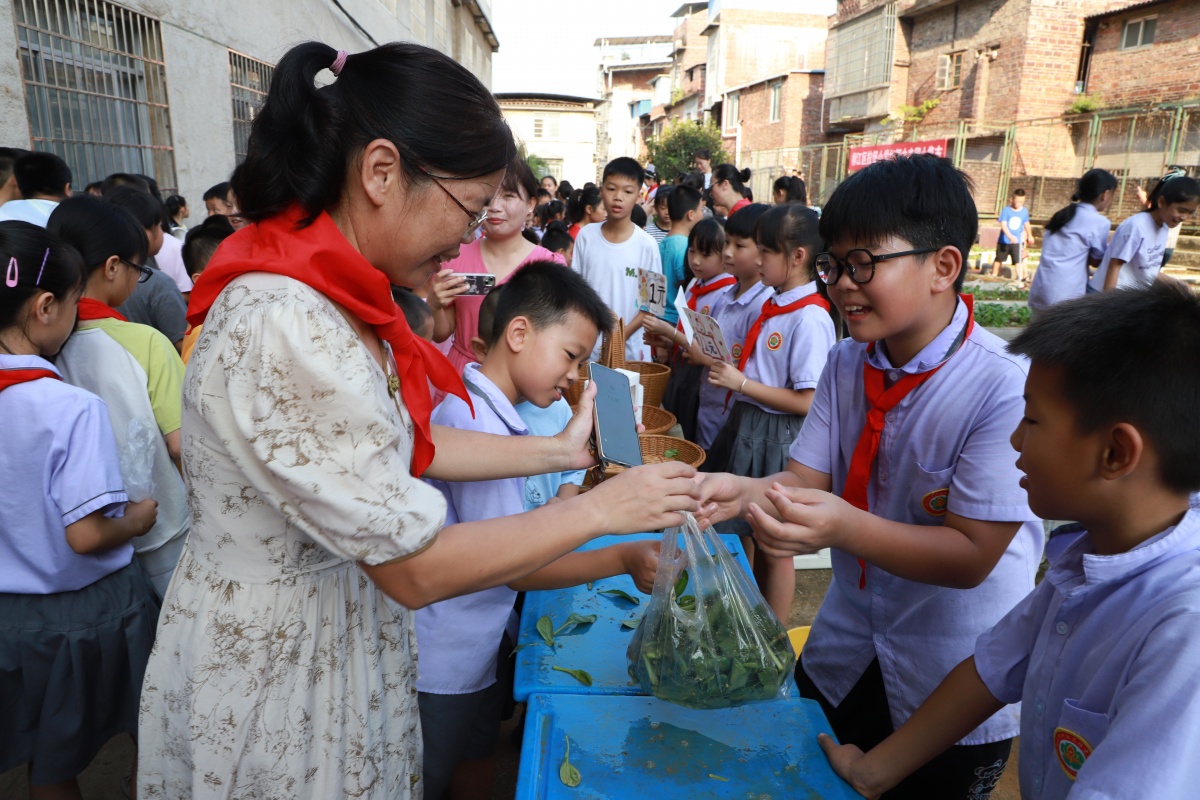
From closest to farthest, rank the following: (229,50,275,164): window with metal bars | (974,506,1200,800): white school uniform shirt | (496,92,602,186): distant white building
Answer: (974,506,1200,800): white school uniform shirt, (229,50,275,164): window with metal bars, (496,92,602,186): distant white building

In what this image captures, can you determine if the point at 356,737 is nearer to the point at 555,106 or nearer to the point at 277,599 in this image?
the point at 277,599

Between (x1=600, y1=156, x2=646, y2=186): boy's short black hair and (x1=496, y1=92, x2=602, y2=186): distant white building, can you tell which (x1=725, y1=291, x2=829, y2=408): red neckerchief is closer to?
(x1=600, y1=156, x2=646, y2=186): boy's short black hair

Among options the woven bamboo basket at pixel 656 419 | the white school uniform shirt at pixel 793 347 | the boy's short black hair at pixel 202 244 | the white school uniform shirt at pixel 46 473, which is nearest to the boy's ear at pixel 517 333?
the white school uniform shirt at pixel 46 473

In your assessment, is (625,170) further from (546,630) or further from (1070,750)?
(1070,750)

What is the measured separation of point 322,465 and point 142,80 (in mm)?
7074

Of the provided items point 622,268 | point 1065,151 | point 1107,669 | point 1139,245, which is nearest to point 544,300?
point 1107,669

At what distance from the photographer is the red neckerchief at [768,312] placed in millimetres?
3254

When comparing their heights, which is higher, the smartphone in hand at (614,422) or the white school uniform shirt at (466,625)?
the smartphone in hand at (614,422)

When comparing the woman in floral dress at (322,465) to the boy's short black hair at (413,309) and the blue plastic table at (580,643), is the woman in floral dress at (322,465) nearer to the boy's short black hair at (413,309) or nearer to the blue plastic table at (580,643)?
the blue plastic table at (580,643)

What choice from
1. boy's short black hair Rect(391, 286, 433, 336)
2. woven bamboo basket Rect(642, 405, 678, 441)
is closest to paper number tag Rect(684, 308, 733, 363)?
woven bamboo basket Rect(642, 405, 678, 441)

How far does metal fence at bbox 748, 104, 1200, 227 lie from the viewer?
15.6 meters

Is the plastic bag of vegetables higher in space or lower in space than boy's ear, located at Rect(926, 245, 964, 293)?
lower

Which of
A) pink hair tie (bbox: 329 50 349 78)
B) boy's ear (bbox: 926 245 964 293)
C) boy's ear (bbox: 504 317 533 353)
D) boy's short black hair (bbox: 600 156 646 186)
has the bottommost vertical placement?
boy's ear (bbox: 504 317 533 353)

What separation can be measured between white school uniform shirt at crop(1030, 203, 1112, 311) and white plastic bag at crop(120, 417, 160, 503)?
6.95 m
